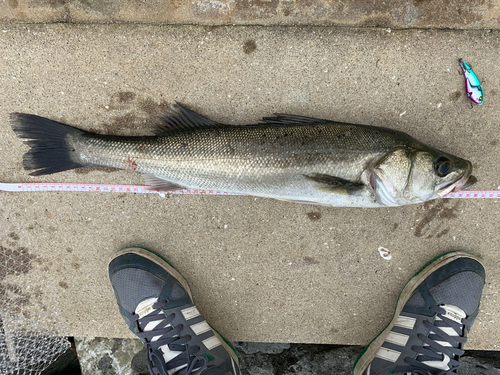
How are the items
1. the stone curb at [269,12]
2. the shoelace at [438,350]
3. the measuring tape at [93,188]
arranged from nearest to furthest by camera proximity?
the stone curb at [269,12] < the shoelace at [438,350] < the measuring tape at [93,188]

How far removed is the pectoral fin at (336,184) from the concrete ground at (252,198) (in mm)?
657

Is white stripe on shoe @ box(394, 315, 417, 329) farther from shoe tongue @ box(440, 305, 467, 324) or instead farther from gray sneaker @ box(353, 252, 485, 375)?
shoe tongue @ box(440, 305, 467, 324)

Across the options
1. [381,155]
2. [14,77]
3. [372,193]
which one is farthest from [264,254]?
[14,77]

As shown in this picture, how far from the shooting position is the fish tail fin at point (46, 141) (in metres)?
2.64

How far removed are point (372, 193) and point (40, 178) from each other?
332 centimetres

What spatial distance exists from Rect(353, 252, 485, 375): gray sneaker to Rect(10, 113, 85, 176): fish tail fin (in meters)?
3.63

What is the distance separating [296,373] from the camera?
3.41 metres

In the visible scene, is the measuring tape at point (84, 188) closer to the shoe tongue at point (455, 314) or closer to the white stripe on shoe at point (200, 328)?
the white stripe on shoe at point (200, 328)

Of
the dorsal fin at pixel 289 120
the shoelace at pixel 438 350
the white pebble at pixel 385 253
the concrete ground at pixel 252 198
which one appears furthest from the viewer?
the white pebble at pixel 385 253

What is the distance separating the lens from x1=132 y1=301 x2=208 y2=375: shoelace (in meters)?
2.87

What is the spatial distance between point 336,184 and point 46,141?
8.84 feet

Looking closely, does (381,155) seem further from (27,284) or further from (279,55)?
(27,284)

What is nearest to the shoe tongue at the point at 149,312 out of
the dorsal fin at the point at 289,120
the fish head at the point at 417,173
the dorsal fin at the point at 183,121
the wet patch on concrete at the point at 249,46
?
the dorsal fin at the point at 183,121

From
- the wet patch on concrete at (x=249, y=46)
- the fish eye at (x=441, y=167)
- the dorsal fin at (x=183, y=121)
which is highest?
the wet patch on concrete at (x=249, y=46)
